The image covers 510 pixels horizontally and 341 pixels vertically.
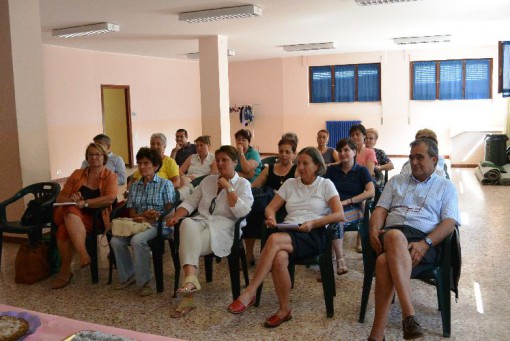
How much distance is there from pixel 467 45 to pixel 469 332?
1048cm

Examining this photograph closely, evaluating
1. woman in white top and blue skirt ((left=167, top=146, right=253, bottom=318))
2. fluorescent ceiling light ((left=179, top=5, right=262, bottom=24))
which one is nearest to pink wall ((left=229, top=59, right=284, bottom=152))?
fluorescent ceiling light ((left=179, top=5, right=262, bottom=24))

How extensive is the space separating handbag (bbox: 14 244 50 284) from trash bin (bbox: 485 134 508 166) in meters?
8.70

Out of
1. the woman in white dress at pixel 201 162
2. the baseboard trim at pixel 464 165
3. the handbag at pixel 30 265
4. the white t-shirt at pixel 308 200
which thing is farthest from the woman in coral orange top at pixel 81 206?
the baseboard trim at pixel 464 165

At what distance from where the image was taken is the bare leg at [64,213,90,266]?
3996 mm

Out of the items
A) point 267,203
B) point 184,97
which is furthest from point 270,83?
point 267,203

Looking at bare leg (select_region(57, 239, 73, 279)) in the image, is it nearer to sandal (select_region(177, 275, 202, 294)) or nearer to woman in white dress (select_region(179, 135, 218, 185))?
sandal (select_region(177, 275, 202, 294))

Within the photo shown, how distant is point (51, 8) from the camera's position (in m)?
6.59

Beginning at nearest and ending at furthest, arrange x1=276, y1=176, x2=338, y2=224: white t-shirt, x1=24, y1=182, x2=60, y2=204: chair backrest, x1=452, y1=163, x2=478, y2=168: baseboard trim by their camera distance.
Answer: x1=276, y1=176, x2=338, y2=224: white t-shirt, x1=24, y1=182, x2=60, y2=204: chair backrest, x1=452, y1=163, x2=478, y2=168: baseboard trim

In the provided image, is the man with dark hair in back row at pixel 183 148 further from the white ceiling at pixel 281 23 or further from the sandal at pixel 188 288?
the sandal at pixel 188 288

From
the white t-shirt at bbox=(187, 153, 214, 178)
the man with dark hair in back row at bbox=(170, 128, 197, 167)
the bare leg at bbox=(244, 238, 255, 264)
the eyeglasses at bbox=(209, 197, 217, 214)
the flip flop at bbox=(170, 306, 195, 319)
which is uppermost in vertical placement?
the man with dark hair in back row at bbox=(170, 128, 197, 167)

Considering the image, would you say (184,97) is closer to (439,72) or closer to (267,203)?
(439,72)

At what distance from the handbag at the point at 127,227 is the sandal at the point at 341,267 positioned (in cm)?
158

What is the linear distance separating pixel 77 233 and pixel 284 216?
65.9 inches

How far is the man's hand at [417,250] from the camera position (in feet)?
9.71
